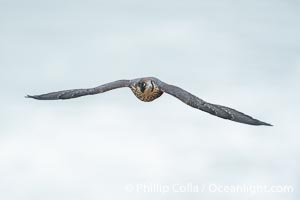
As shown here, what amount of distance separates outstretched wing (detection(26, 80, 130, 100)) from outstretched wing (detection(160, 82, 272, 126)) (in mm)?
3425

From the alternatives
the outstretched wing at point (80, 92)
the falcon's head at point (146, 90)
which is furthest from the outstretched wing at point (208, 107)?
the outstretched wing at point (80, 92)

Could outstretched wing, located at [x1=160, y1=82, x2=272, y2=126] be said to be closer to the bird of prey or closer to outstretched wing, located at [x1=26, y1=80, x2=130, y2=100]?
the bird of prey

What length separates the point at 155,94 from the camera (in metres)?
53.0

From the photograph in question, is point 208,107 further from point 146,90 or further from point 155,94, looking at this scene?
point 146,90

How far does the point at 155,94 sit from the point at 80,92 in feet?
20.8

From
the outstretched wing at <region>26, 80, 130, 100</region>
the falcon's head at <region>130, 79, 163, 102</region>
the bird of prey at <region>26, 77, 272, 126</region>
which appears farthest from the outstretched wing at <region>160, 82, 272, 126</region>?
the outstretched wing at <region>26, 80, 130, 100</region>

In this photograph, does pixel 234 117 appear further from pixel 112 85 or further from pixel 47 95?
pixel 47 95

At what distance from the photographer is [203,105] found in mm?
50906

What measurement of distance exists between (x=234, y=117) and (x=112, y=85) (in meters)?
9.09

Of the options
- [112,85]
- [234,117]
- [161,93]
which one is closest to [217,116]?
[234,117]

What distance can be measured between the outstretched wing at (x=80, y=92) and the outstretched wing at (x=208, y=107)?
11.2 feet

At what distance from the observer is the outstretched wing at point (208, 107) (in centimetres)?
4953

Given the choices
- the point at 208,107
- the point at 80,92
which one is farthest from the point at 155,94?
the point at 80,92

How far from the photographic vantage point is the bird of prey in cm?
4984
